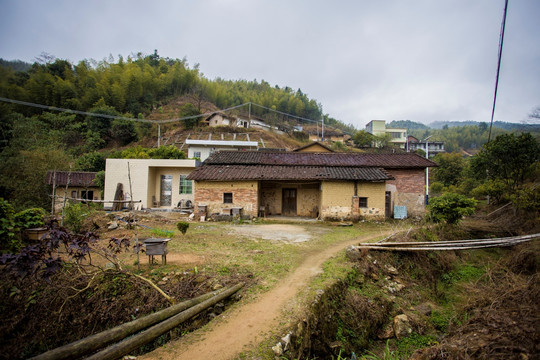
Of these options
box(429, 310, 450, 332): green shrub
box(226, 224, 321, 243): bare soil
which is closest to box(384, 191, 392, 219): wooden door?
box(226, 224, 321, 243): bare soil

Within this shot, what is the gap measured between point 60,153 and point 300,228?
1955cm

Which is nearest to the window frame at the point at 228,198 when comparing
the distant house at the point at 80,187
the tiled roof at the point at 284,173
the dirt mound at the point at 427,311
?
the tiled roof at the point at 284,173

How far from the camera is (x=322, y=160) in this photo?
18812mm

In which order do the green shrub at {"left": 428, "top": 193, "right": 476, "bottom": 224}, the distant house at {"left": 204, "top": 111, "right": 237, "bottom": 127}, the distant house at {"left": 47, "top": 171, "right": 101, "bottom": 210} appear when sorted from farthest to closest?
the distant house at {"left": 204, "top": 111, "right": 237, "bottom": 127}, the distant house at {"left": 47, "top": 171, "right": 101, "bottom": 210}, the green shrub at {"left": 428, "top": 193, "right": 476, "bottom": 224}

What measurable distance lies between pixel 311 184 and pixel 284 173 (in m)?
2.14

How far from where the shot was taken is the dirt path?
3451 millimetres

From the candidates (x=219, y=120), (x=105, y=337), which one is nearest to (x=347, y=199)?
(x=105, y=337)

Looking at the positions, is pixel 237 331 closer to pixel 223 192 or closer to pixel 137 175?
pixel 223 192

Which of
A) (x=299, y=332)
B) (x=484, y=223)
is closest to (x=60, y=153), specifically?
(x=299, y=332)

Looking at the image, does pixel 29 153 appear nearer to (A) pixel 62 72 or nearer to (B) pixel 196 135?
(B) pixel 196 135

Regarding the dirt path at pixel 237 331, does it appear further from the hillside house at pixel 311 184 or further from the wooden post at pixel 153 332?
the hillside house at pixel 311 184

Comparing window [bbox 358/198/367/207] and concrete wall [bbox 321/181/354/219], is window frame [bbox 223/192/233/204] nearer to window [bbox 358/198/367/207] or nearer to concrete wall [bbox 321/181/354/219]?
concrete wall [bbox 321/181/354/219]

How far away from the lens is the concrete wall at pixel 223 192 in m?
15.1

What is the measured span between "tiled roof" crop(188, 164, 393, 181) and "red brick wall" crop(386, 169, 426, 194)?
2.46 meters
